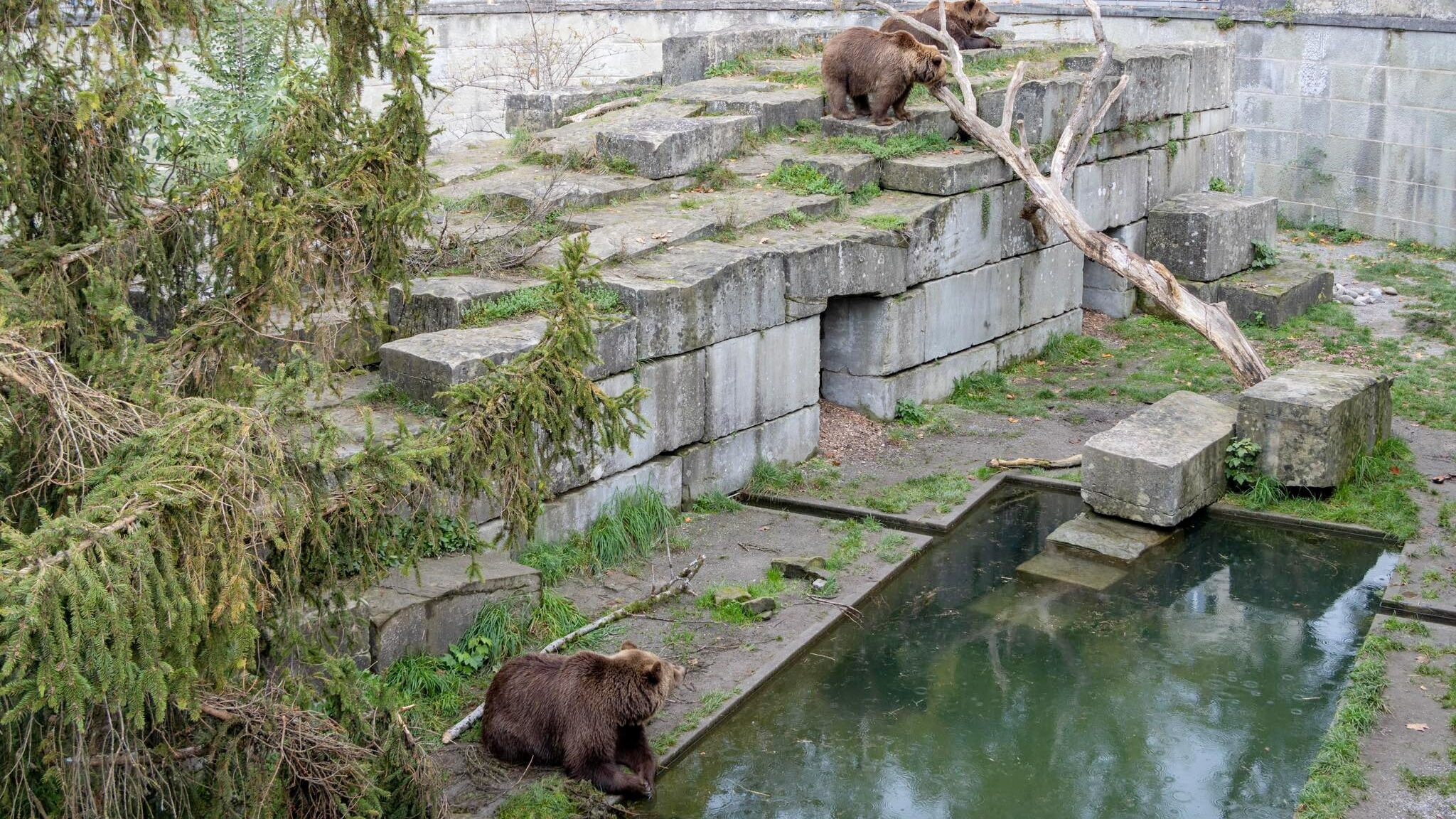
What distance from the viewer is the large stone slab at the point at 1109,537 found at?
9586mm

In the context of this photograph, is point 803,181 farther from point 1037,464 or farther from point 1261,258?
point 1261,258

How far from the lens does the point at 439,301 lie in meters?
9.32

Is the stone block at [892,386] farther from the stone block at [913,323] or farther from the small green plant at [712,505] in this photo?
the small green plant at [712,505]

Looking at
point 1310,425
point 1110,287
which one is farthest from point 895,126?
point 1310,425

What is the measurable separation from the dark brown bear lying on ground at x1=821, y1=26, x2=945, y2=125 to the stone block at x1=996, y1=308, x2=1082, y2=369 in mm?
2481

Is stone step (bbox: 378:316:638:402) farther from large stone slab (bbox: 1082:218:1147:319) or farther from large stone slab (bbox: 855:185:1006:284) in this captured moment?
large stone slab (bbox: 1082:218:1147:319)

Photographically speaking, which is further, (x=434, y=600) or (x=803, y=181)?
(x=803, y=181)

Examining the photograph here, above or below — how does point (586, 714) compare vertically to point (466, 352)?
below

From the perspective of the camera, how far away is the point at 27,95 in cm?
610

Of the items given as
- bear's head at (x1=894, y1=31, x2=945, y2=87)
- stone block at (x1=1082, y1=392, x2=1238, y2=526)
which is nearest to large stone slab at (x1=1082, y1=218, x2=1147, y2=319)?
bear's head at (x1=894, y1=31, x2=945, y2=87)

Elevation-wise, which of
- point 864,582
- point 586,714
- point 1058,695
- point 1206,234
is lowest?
point 1058,695

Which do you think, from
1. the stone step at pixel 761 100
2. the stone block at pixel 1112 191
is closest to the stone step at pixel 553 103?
the stone step at pixel 761 100

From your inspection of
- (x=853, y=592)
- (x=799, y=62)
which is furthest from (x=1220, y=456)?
(x=799, y=62)

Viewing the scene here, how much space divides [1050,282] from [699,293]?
5.67m
